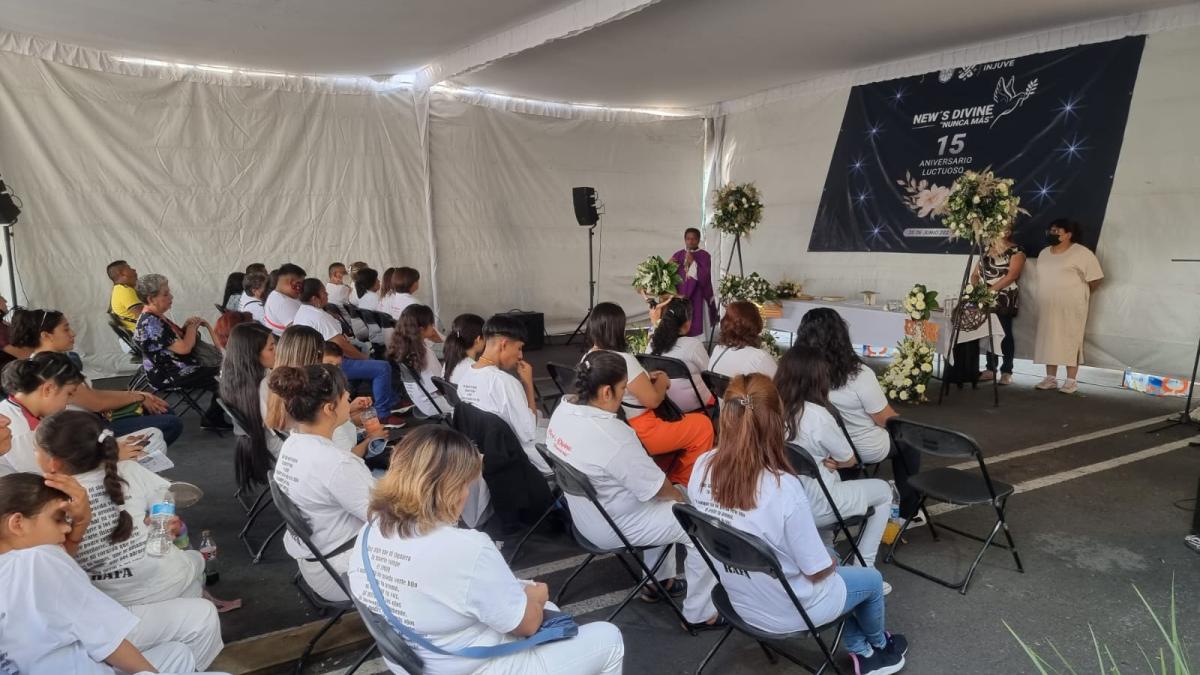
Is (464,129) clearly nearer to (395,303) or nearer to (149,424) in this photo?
(395,303)

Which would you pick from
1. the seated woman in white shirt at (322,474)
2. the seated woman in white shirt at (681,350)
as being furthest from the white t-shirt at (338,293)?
the seated woman in white shirt at (322,474)

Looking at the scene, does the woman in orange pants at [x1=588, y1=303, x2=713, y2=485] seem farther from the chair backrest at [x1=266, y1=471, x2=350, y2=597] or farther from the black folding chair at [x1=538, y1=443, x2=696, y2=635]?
the chair backrest at [x1=266, y1=471, x2=350, y2=597]

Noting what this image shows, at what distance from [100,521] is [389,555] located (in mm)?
1052

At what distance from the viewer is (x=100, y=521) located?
81.5 inches

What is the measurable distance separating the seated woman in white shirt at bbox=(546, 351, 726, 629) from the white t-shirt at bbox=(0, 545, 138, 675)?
1.43 meters

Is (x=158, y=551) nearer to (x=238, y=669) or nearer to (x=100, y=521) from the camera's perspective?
(x=100, y=521)

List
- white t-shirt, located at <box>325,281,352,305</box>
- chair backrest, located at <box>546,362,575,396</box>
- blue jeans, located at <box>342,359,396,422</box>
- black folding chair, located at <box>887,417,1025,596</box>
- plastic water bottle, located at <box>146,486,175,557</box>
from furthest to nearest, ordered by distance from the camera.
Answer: white t-shirt, located at <box>325,281,352,305</box> < blue jeans, located at <box>342,359,396,422</box> < chair backrest, located at <box>546,362,575,396</box> < black folding chair, located at <box>887,417,1025,596</box> < plastic water bottle, located at <box>146,486,175,557</box>

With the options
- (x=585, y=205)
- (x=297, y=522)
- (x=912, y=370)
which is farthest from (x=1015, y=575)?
(x=585, y=205)

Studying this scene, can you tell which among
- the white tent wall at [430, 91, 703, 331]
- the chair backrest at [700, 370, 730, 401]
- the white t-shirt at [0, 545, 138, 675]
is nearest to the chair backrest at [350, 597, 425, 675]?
the white t-shirt at [0, 545, 138, 675]

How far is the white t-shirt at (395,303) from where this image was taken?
6453 mm

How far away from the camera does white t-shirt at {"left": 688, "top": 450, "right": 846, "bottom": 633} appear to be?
2.06 meters

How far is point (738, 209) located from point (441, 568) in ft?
26.7

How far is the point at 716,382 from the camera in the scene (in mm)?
3824

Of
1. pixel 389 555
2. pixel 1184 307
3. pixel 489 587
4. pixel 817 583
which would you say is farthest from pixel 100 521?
pixel 1184 307
